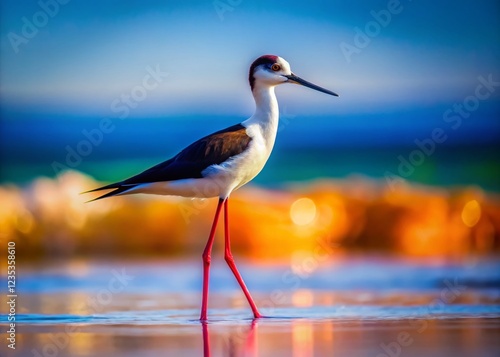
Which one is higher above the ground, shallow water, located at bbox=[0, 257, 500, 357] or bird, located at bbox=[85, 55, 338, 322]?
bird, located at bbox=[85, 55, 338, 322]

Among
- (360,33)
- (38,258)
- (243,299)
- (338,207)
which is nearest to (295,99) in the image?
(360,33)

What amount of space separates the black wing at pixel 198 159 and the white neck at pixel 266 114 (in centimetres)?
18

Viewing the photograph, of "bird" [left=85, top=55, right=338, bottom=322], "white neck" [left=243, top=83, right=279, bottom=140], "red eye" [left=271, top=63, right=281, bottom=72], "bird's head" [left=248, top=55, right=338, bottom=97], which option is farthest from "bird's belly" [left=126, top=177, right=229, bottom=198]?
"red eye" [left=271, top=63, right=281, bottom=72]

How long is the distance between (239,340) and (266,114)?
1.93m

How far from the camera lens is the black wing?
609 centimetres

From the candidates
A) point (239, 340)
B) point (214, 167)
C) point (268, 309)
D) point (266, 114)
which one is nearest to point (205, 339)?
point (239, 340)

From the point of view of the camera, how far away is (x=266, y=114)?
251 inches

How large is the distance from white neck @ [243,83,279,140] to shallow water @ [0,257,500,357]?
1158 millimetres

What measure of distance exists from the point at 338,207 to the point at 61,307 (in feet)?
18.1

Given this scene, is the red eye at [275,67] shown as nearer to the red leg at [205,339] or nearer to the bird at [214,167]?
the bird at [214,167]

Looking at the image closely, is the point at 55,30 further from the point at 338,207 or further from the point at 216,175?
the point at 216,175

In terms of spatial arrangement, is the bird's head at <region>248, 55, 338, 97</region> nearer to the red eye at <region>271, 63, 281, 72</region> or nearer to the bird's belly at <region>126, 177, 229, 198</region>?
the red eye at <region>271, 63, 281, 72</region>

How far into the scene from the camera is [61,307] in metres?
6.69

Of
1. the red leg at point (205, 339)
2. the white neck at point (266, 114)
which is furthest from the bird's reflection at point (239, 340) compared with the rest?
the white neck at point (266, 114)
